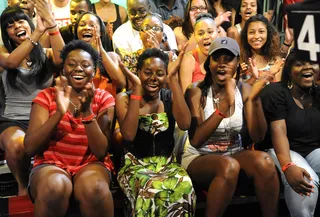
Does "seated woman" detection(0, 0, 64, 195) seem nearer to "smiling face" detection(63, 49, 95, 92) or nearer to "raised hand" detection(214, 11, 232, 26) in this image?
"smiling face" detection(63, 49, 95, 92)

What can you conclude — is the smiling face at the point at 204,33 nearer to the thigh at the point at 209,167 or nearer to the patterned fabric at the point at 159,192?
the thigh at the point at 209,167

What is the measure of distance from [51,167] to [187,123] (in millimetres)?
899

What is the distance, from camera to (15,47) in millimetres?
3762

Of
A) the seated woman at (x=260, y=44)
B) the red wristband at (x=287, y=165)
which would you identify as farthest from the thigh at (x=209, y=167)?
the seated woman at (x=260, y=44)

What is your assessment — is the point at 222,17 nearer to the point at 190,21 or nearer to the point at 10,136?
the point at 190,21

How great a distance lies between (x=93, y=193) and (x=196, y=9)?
102 inches

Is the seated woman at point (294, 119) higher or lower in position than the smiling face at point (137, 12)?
lower

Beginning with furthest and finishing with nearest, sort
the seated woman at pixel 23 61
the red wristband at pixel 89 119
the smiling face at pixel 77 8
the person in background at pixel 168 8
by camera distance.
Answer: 1. the person in background at pixel 168 8
2. the smiling face at pixel 77 8
3. the seated woman at pixel 23 61
4. the red wristband at pixel 89 119

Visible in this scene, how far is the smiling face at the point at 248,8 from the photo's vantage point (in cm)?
506

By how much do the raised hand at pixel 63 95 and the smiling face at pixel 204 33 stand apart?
5.34ft

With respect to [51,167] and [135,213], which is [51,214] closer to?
[51,167]

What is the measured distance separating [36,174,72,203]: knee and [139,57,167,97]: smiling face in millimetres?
868

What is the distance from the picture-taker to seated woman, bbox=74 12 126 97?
12.7 feet

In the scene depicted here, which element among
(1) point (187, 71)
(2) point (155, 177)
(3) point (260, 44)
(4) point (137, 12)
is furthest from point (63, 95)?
(3) point (260, 44)
